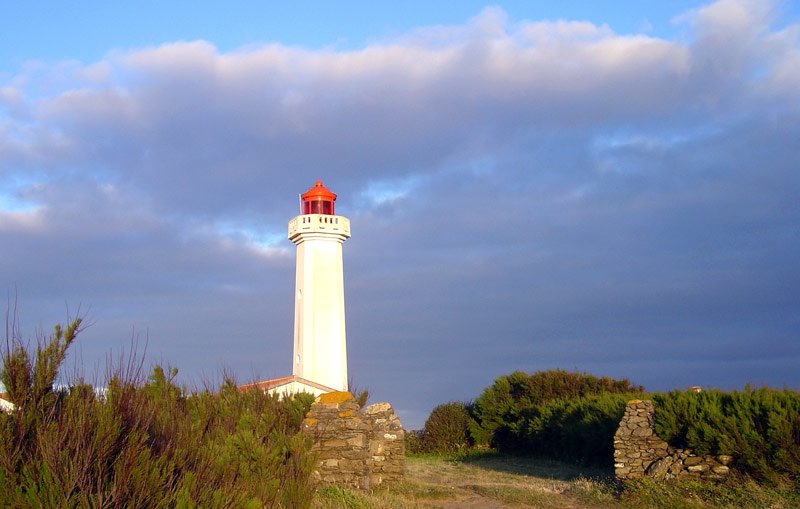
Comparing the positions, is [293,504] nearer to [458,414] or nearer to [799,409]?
[799,409]

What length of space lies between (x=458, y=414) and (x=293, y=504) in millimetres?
18996

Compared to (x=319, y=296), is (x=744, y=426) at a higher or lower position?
lower

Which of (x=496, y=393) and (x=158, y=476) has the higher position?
(x=496, y=393)

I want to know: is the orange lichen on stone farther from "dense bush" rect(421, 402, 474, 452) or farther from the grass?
"dense bush" rect(421, 402, 474, 452)

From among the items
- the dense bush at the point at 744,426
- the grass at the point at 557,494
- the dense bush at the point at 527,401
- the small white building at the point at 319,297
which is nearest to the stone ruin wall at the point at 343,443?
the grass at the point at 557,494

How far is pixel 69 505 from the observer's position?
493 centimetres

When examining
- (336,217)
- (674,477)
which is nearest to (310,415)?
(674,477)

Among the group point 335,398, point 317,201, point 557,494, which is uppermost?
point 317,201

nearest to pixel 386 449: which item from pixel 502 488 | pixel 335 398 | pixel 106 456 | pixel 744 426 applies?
pixel 335 398

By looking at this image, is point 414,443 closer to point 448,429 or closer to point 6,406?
point 448,429

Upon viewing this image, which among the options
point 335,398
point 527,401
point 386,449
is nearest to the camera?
point 335,398

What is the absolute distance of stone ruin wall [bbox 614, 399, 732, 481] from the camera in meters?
13.0

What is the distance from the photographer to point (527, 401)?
81.5 ft

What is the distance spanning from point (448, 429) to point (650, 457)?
41.5 ft
